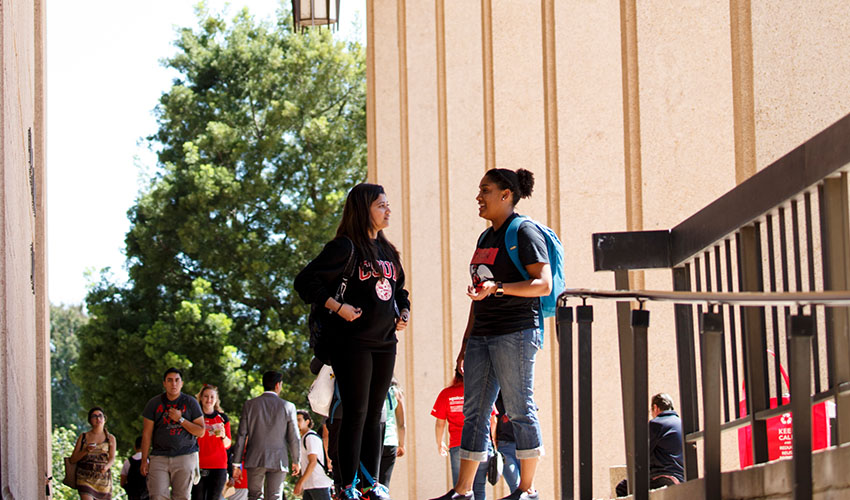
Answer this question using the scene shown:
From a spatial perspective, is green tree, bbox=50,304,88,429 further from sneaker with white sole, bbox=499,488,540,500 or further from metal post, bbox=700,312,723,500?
metal post, bbox=700,312,723,500

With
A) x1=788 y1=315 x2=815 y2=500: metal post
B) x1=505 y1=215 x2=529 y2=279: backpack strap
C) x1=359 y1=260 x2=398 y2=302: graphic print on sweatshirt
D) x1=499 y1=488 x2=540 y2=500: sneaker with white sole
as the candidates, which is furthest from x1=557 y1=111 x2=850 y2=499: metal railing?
x1=359 y1=260 x2=398 y2=302: graphic print on sweatshirt

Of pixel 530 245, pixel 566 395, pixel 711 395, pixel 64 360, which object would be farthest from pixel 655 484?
pixel 64 360

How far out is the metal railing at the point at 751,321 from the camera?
378 centimetres

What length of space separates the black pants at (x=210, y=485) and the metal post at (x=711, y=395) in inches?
393

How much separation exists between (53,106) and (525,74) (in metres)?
39.7

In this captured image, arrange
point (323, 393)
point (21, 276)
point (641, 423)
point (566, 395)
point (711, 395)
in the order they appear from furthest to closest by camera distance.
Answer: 1. point (323, 393)
2. point (21, 276)
3. point (566, 395)
4. point (641, 423)
5. point (711, 395)

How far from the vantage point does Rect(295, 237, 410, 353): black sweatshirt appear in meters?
6.37

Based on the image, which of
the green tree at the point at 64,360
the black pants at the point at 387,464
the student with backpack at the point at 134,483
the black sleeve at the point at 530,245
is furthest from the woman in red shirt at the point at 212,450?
the green tree at the point at 64,360

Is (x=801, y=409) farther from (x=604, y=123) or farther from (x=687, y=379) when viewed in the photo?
(x=604, y=123)

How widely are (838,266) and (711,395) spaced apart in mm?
804

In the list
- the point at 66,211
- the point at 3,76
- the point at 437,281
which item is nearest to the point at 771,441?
the point at 3,76

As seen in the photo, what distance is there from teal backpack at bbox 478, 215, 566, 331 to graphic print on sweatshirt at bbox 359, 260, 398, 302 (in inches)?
26.8

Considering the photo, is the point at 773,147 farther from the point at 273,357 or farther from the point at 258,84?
the point at 258,84

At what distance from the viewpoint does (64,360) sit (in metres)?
68.9
